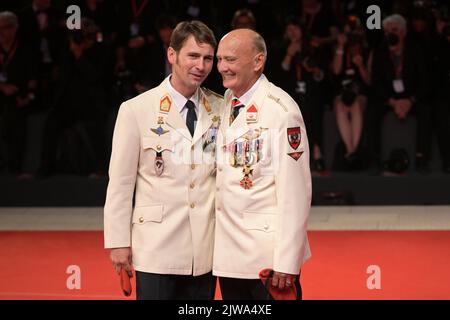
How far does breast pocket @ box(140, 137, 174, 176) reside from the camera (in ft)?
13.5

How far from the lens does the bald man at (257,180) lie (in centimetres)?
393

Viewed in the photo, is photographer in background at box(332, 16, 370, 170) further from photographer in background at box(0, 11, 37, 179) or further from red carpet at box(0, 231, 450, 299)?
photographer in background at box(0, 11, 37, 179)

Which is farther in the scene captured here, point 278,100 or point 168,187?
point 168,187

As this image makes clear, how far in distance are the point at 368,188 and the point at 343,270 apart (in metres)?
2.49

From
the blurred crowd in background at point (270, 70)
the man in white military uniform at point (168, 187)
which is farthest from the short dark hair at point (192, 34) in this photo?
the blurred crowd in background at point (270, 70)

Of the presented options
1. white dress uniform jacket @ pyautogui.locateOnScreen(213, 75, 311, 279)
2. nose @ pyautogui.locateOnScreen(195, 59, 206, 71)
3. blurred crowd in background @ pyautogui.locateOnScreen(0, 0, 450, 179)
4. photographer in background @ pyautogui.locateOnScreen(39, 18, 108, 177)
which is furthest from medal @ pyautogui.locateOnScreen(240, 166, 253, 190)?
photographer in background @ pyautogui.locateOnScreen(39, 18, 108, 177)

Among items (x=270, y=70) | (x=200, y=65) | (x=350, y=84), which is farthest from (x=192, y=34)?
(x=350, y=84)

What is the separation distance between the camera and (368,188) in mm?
9125

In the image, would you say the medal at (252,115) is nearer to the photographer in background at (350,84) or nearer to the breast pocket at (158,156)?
the breast pocket at (158,156)

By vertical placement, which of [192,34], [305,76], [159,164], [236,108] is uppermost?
[192,34]

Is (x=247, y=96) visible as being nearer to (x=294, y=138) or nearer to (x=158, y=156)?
(x=294, y=138)

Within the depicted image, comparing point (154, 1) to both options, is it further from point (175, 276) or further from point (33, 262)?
point (175, 276)

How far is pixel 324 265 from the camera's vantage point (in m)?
6.93

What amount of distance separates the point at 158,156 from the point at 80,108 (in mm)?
5527
